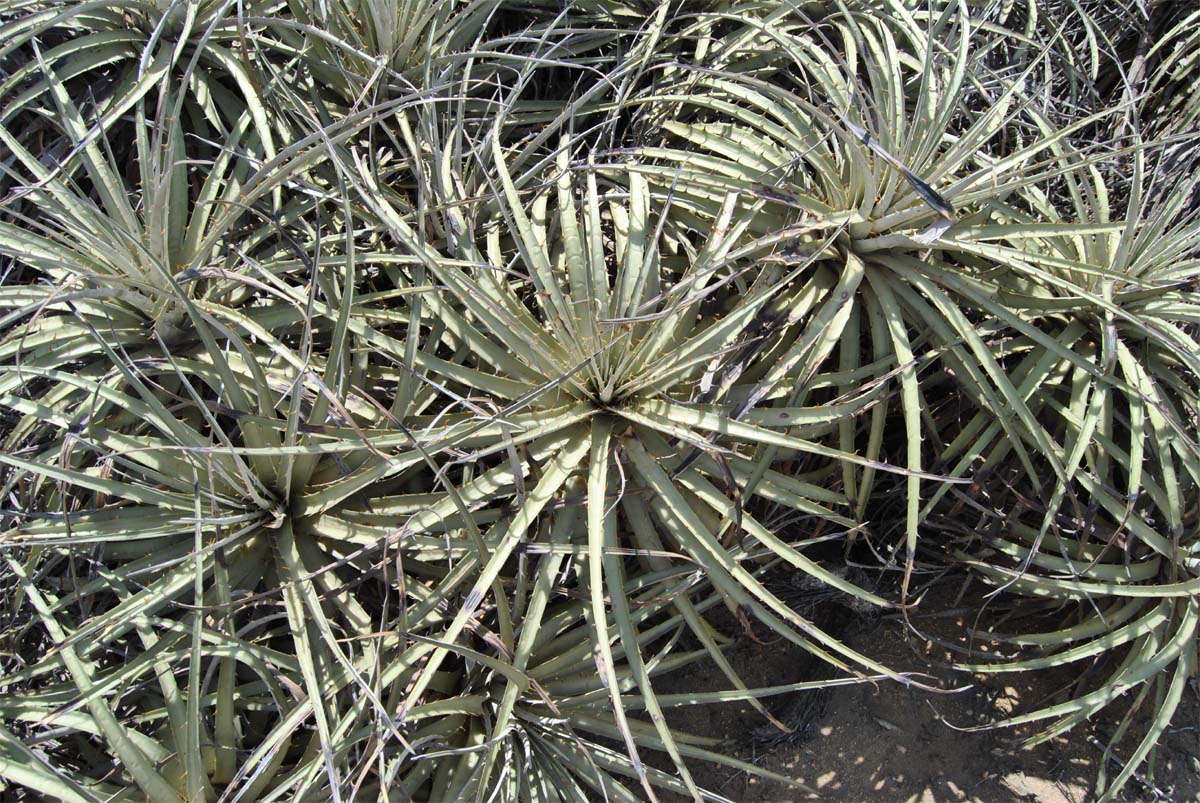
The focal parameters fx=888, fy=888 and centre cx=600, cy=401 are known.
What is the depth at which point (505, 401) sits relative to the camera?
4.38ft

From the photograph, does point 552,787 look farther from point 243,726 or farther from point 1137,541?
point 1137,541

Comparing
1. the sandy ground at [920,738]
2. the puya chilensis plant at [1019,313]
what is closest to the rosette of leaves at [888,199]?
the puya chilensis plant at [1019,313]

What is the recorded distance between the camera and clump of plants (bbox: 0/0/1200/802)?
4.11 feet

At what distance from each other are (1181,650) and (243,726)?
58.6 inches

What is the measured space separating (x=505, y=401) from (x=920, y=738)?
1.00 m

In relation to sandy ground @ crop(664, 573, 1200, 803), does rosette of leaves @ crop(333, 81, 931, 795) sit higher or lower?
higher

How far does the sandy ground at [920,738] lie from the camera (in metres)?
1.60

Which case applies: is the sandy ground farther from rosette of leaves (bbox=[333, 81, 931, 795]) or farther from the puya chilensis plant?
rosette of leaves (bbox=[333, 81, 931, 795])

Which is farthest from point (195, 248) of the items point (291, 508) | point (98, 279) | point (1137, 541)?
point (1137, 541)

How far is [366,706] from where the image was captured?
1.27 meters

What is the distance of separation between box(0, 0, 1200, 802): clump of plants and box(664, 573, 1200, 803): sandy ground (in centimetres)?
7

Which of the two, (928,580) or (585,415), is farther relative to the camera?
(928,580)

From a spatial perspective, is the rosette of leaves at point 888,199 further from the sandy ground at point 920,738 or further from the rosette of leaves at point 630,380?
the sandy ground at point 920,738

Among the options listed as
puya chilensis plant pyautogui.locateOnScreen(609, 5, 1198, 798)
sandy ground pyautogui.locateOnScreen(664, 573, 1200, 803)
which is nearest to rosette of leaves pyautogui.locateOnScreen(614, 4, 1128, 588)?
puya chilensis plant pyautogui.locateOnScreen(609, 5, 1198, 798)
